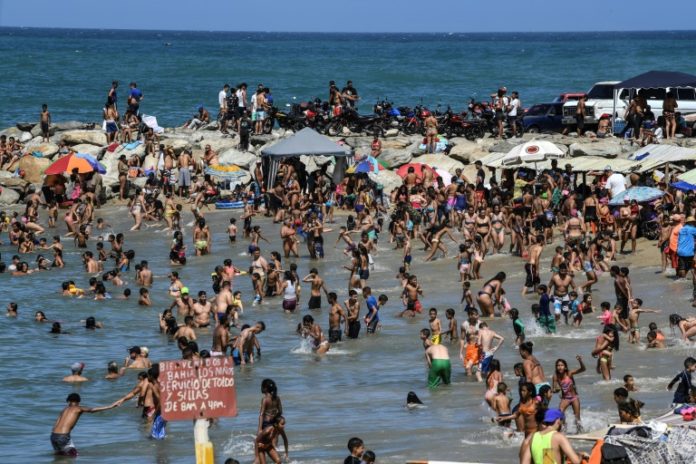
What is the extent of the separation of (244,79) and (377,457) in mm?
78267

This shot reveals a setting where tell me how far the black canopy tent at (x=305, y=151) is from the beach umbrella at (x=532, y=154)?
4.27 metres

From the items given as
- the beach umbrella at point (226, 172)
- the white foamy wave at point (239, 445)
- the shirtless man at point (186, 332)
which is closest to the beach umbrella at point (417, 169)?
the beach umbrella at point (226, 172)

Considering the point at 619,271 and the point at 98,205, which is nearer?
the point at 619,271

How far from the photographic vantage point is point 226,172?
34.3 metres

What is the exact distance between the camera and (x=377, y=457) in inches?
595

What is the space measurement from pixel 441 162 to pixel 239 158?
5593 millimetres

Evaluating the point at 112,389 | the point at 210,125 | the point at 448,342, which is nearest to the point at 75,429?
the point at 112,389

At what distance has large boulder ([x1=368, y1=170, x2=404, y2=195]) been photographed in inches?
1307

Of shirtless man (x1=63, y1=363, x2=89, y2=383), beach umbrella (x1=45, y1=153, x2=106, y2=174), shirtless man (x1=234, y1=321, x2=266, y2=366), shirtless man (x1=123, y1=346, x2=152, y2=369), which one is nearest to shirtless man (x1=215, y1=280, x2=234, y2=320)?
shirtless man (x1=234, y1=321, x2=266, y2=366)

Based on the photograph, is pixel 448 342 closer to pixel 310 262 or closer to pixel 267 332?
pixel 267 332

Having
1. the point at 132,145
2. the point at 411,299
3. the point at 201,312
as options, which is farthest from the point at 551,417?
the point at 132,145

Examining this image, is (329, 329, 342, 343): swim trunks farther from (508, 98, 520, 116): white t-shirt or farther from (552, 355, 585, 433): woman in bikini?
(508, 98, 520, 116): white t-shirt

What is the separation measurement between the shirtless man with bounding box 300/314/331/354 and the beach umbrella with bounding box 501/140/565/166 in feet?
33.2

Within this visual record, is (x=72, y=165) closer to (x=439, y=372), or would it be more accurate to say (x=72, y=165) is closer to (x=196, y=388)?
(x=439, y=372)
